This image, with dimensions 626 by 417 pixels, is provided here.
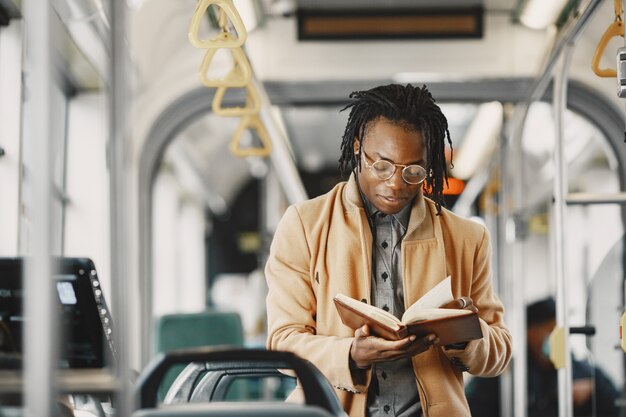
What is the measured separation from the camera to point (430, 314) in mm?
2479

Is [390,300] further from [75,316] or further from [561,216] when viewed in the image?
[561,216]

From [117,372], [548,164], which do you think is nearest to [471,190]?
[548,164]

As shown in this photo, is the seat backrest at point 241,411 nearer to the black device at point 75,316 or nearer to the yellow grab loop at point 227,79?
the black device at point 75,316

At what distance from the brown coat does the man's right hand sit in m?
0.08

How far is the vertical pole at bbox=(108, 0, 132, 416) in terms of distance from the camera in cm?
207

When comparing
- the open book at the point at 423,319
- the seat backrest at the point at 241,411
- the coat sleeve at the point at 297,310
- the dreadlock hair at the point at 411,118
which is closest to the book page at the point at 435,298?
the open book at the point at 423,319

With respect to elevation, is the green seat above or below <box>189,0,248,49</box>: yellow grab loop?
below

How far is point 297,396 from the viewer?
2.75 meters

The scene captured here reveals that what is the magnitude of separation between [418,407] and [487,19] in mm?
4106

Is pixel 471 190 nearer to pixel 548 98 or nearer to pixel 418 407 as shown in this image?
pixel 548 98

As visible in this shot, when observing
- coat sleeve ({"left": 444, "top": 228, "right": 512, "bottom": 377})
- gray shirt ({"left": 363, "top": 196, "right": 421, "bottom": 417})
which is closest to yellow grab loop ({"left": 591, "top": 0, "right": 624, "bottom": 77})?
coat sleeve ({"left": 444, "top": 228, "right": 512, "bottom": 377})

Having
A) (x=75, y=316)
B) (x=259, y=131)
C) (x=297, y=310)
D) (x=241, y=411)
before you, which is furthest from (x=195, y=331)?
(x=241, y=411)

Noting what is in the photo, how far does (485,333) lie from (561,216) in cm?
199

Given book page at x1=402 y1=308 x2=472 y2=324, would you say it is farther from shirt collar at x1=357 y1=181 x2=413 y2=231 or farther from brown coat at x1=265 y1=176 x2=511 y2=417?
shirt collar at x1=357 y1=181 x2=413 y2=231
